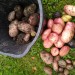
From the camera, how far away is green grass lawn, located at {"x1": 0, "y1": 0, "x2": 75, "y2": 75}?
2043mm

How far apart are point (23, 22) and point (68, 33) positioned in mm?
318

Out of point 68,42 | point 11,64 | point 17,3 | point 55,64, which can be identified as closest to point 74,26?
point 68,42

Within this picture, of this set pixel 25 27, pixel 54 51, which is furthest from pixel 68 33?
pixel 25 27

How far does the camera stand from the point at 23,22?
1.90 metres

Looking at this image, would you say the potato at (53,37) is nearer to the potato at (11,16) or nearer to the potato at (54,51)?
the potato at (54,51)

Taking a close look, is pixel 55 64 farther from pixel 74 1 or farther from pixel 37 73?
pixel 74 1

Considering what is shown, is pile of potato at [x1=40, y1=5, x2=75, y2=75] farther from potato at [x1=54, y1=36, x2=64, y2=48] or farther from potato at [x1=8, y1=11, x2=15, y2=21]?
potato at [x1=8, y1=11, x2=15, y2=21]

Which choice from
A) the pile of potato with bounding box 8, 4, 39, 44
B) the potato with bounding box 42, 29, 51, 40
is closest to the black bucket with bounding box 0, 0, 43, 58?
the pile of potato with bounding box 8, 4, 39, 44

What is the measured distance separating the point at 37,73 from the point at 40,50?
7.4 inches

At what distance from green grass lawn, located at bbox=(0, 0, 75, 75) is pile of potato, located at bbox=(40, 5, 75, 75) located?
0.07 m

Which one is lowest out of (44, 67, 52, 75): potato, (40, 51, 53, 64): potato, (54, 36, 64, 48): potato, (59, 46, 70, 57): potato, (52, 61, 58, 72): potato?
(44, 67, 52, 75): potato

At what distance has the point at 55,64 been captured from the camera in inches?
78.8

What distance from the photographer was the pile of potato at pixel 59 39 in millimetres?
1889

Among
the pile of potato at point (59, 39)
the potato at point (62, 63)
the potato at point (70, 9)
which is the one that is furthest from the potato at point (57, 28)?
the potato at point (62, 63)
